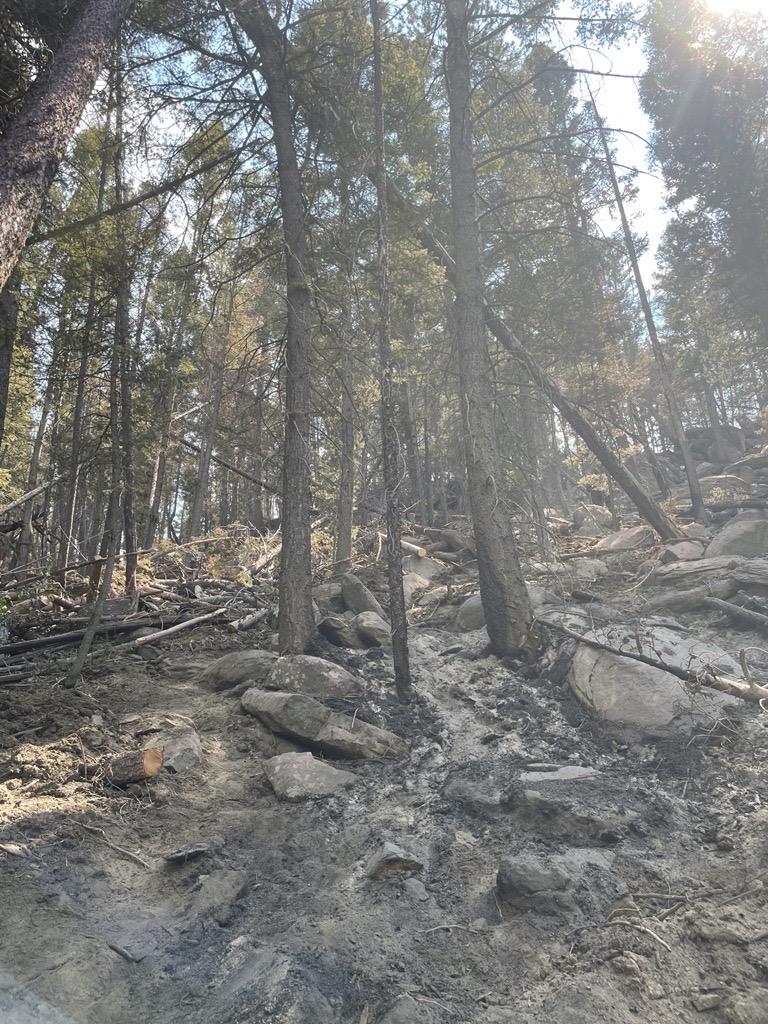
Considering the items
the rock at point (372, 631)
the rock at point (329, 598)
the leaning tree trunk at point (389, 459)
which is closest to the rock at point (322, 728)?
the leaning tree trunk at point (389, 459)

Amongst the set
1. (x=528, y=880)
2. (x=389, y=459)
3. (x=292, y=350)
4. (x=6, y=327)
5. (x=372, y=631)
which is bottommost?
(x=528, y=880)

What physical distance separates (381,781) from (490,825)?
1.14 metres

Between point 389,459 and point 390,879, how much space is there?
4.75 metres

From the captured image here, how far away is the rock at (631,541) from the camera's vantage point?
11847 mm

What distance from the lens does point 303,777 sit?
496 centimetres

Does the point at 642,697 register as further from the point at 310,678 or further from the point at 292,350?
the point at 292,350

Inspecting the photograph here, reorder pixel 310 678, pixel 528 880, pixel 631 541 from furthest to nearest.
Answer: pixel 631 541
pixel 310 678
pixel 528 880

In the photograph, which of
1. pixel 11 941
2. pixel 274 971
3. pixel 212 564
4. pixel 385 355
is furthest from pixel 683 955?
pixel 212 564

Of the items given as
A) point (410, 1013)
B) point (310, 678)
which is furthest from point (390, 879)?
point (310, 678)

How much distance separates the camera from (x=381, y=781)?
5.12 meters

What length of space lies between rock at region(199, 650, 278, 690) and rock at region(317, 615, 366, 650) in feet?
4.08

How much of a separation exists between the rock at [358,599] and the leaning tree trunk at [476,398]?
2372 mm

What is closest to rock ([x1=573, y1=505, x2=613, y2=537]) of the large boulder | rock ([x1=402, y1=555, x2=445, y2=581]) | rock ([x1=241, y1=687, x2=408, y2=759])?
rock ([x1=402, y1=555, x2=445, y2=581])

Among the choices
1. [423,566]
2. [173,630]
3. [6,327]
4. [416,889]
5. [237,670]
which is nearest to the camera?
[416,889]
